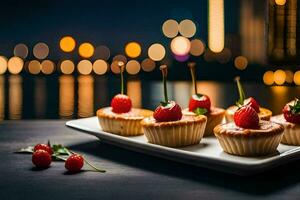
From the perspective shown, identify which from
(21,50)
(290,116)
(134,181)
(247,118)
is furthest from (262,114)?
(21,50)

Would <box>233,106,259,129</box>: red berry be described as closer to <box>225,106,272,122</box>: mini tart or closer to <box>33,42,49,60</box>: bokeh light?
<box>225,106,272,122</box>: mini tart

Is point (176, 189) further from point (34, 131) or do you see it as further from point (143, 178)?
point (34, 131)

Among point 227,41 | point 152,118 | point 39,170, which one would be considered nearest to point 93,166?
point 39,170

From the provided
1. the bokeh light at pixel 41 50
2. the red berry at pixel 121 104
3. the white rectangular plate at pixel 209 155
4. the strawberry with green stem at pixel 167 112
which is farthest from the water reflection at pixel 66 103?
the bokeh light at pixel 41 50

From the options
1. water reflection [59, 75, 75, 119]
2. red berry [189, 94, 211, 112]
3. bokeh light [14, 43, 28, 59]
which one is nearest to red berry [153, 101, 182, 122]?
red berry [189, 94, 211, 112]

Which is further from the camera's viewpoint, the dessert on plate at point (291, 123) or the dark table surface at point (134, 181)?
the dessert on plate at point (291, 123)

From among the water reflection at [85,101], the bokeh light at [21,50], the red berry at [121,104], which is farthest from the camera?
the bokeh light at [21,50]

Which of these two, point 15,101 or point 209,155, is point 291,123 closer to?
A: point 209,155

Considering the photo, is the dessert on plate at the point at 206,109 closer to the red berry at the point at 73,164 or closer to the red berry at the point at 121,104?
the red berry at the point at 121,104
